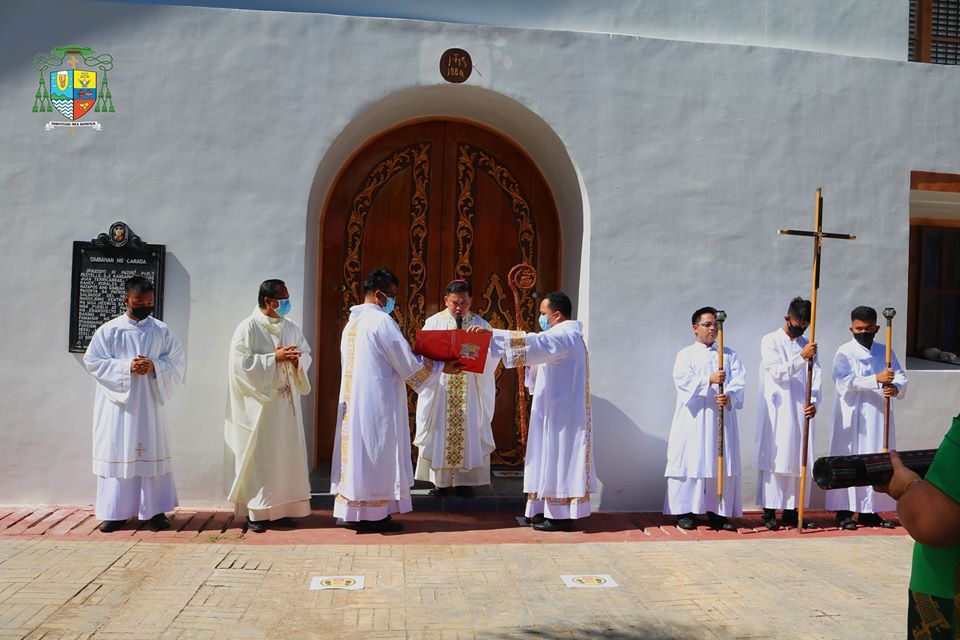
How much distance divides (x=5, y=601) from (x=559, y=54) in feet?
18.3

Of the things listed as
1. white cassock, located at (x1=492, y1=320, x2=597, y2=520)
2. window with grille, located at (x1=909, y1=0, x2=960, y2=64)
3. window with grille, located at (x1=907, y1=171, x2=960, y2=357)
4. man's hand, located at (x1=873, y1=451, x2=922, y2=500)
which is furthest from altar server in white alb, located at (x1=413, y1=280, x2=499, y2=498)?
window with grille, located at (x1=909, y1=0, x2=960, y2=64)

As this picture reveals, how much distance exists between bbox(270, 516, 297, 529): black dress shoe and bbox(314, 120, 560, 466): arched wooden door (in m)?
1.50

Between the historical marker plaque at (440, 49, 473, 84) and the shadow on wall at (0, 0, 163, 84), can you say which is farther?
the historical marker plaque at (440, 49, 473, 84)

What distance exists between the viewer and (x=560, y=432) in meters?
6.35

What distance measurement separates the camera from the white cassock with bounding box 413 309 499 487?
7008mm

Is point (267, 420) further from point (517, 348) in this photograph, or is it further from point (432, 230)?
point (432, 230)

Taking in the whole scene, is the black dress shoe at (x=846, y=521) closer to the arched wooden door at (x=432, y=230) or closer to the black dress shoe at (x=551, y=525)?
the black dress shoe at (x=551, y=525)

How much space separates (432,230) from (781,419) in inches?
137

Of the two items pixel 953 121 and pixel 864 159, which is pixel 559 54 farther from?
pixel 953 121

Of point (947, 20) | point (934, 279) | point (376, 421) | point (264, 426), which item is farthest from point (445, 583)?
point (947, 20)

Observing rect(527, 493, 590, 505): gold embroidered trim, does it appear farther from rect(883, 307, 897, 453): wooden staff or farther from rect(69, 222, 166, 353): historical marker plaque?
rect(69, 222, 166, 353): historical marker plaque

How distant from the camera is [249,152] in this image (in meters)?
6.73

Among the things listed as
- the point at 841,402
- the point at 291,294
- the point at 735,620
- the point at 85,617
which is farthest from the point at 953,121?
the point at 85,617

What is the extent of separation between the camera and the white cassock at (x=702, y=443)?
6.51m
